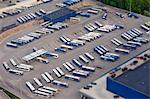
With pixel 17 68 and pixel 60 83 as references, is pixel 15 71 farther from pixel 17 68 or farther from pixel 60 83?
pixel 60 83

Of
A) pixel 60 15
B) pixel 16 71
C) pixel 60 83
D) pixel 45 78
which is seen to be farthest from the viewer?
pixel 60 15

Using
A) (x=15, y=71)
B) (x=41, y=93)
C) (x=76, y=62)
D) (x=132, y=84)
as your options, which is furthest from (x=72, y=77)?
(x=132, y=84)

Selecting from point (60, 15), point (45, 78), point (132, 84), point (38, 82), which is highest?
point (60, 15)

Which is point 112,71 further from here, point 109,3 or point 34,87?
point 109,3

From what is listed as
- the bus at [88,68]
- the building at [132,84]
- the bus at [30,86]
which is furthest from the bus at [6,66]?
the building at [132,84]

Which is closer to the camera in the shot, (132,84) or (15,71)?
(132,84)

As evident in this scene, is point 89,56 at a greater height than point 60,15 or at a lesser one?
lesser

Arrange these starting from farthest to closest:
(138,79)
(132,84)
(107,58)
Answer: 1. (107,58)
2. (138,79)
3. (132,84)
